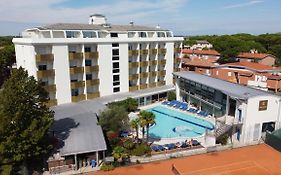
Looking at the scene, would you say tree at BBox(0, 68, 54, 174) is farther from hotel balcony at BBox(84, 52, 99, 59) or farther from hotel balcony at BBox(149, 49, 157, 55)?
hotel balcony at BBox(149, 49, 157, 55)

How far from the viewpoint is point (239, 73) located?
6819 centimetres

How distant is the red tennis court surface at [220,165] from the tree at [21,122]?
8490mm

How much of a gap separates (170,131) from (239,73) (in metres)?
32.5

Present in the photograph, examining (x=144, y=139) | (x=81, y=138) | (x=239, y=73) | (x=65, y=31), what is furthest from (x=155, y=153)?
(x=239, y=73)

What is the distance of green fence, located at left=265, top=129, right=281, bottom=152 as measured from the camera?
124 ft

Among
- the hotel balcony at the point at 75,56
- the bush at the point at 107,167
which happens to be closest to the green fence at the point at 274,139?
the bush at the point at 107,167

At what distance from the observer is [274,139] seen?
3841cm

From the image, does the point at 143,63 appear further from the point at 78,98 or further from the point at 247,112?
the point at 247,112

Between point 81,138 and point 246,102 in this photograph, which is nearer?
point 81,138

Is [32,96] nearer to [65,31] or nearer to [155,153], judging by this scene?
[155,153]

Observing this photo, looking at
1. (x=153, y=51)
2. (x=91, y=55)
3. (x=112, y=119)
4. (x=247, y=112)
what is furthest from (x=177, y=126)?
(x=153, y=51)

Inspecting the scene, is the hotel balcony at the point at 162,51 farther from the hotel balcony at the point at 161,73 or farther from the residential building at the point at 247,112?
the residential building at the point at 247,112

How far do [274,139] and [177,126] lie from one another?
645 inches

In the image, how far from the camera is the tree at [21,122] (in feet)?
90.7
